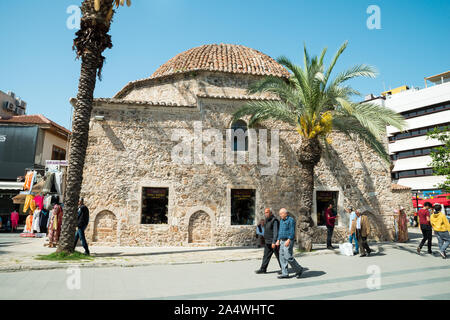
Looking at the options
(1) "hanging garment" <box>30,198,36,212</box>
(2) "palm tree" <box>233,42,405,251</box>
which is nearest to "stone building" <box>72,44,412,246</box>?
(2) "palm tree" <box>233,42,405,251</box>

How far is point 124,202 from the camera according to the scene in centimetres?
1121

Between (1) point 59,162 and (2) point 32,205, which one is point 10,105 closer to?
(2) point 32,205

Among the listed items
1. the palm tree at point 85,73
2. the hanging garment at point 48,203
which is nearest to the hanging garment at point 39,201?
the hanging garment at point 48,203

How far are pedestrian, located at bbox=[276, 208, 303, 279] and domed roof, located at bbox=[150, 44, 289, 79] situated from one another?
977 centimetres

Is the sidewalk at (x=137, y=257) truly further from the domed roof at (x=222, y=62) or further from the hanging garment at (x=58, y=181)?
the domed roof at (x=222, y=62)

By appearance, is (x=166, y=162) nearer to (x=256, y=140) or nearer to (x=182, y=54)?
(x=256, y=140)

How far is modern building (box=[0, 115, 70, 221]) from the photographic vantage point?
20.0 m

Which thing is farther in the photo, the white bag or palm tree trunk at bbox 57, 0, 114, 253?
the white bag

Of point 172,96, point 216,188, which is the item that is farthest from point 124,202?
point 172,96

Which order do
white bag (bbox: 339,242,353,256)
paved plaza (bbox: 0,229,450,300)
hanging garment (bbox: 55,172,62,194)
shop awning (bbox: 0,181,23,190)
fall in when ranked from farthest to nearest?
shop awning (bbox: 0,181,23,190) → hanging garment (bbox: 55,172,62,194) → white bag (bbox: 339,242,353,256) → paved plaza (bbox: 0,229,450,300)

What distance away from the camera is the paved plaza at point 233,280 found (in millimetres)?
4710

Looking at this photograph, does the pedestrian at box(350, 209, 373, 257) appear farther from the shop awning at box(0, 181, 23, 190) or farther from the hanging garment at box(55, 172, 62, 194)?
the shop awning at box(0, 181, 23, 190)

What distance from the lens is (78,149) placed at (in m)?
8.43

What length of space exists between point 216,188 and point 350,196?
6225 mm
